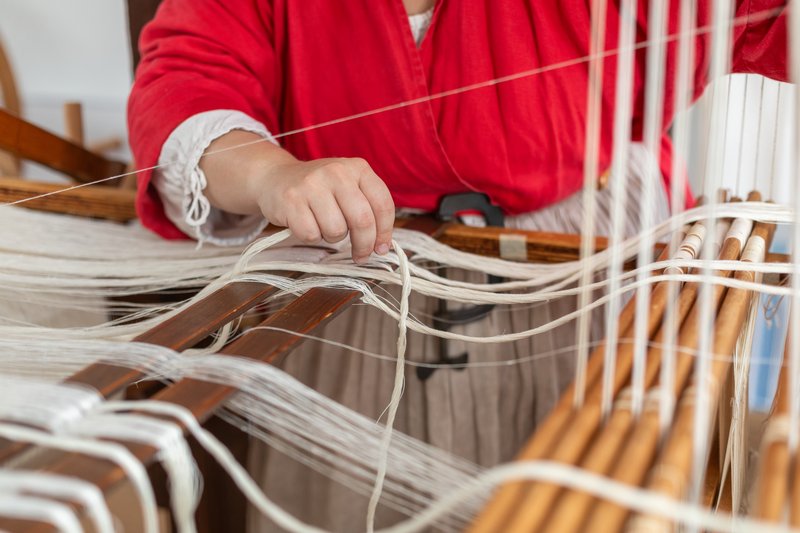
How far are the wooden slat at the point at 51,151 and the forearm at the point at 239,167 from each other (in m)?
0.42

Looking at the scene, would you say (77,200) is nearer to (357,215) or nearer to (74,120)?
(74,120)

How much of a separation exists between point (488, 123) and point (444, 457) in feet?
1.46

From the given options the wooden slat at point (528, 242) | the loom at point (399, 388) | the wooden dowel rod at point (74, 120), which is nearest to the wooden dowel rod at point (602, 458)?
the loom at point (399, 388)

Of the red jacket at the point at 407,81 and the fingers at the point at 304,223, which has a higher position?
the red jacket at the point at 407,81

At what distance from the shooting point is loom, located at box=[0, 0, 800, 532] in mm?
335

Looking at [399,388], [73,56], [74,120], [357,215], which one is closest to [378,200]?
[357,215]

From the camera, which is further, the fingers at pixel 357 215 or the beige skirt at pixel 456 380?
the beige skirt at pixel 456 380

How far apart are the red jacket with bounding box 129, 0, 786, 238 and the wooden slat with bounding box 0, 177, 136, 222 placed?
0.16 m

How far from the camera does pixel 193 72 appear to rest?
0.82 meters

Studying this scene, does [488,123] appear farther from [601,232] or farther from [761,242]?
[761,242]

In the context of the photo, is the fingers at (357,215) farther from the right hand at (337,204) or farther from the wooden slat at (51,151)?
the wooden slat at (51,151)

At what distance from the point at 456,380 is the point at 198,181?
1.24 feet

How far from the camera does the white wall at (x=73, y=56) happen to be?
7.21 ft

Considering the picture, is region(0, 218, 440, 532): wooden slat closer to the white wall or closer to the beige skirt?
the beige skirt
